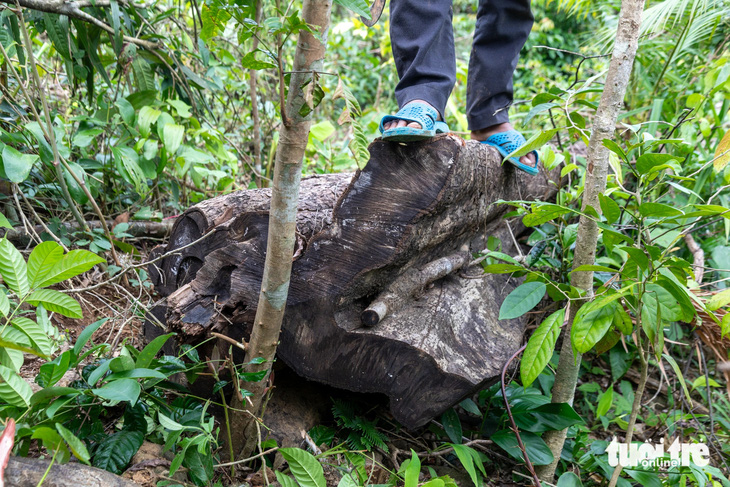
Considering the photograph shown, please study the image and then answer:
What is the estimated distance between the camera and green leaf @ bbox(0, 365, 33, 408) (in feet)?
3.54

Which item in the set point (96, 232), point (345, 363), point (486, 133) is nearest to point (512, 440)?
point (345, 363)

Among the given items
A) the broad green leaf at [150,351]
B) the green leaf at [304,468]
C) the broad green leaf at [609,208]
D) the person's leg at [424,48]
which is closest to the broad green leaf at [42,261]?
the broad green leaf at [150,351]

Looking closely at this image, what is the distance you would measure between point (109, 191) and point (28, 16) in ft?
2.80

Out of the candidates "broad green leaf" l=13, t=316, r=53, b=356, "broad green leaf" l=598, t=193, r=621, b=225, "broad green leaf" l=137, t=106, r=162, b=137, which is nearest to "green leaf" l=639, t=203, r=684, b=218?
"broad green leaf" l=598, t=193, r=621, b=225

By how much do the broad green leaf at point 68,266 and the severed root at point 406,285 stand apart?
73 centimetres

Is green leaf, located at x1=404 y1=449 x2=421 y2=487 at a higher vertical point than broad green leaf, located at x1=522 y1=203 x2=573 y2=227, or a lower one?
lower

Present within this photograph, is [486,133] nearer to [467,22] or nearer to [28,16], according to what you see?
[28,16]

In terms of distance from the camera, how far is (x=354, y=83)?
21.4ft

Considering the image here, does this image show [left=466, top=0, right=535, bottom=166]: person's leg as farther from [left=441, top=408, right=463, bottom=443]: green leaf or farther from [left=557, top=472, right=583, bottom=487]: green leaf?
[left=557, top=472, right=583, bottom=487]: green leaf

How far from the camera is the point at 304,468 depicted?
1.21 meters

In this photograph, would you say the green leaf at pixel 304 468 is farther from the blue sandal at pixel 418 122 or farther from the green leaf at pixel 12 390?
the blue sandal at pixel 418 122

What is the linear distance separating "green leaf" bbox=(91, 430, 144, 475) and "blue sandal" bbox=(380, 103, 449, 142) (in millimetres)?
1048

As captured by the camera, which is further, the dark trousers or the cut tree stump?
the dark trousers

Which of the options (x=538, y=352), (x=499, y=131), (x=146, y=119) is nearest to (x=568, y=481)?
(x=538, y=352)
